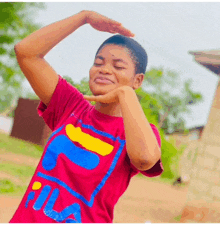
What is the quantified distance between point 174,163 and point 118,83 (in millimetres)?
7040

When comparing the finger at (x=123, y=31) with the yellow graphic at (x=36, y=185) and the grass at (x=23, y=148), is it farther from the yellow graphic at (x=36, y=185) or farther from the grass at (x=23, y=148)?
the grass at (x=23, y=148)

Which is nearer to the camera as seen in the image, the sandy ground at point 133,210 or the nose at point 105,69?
the nose at point 105,69

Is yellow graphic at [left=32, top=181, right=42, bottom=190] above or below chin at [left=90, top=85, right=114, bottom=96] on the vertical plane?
below

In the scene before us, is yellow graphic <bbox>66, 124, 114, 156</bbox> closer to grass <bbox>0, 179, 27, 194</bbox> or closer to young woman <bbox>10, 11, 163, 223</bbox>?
young woman <bbox>10, 11, 163, 223</bbox>

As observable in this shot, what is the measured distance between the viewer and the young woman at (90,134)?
1.96 ft

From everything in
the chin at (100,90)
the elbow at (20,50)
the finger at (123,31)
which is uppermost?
the finger at (123,31)

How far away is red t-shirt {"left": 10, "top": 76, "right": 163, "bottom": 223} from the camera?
603 mm

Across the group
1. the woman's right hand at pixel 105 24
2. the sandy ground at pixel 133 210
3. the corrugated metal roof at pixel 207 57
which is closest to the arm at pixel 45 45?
the woman's right hand at pixel 105 24

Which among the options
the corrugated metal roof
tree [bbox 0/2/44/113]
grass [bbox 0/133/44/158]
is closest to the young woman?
the corrugated metal roof

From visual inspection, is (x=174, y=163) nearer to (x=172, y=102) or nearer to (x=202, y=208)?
(x=202, y=208)

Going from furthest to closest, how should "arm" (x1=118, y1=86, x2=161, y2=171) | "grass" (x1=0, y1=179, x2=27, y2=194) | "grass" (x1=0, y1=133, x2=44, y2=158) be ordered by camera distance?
"grass" (x1=0, y1=133, x2=44, y2=158) → "grass" (x1=0, y1=179, x2=27, y2=194) → "arm" (x1=118, y1=86, x2=161, y2=171)

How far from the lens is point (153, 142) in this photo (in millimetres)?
574

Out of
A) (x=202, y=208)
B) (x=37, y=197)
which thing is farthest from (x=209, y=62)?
(x=37, y=197)

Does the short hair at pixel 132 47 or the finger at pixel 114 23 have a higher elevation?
the finger at pixel 114 23
